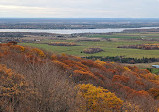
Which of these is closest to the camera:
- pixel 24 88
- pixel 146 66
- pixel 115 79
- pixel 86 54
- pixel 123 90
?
pixel 24 88

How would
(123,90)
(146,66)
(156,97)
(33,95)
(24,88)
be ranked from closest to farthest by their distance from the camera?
(33,95) → (24,88) → (123,90) → (156,97) → (146,66)

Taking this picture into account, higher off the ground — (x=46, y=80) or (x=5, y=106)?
(x=46, y=80)

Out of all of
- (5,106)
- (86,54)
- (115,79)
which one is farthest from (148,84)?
(86,54)

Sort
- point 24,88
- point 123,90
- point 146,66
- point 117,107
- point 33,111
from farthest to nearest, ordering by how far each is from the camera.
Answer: point 146,66 < point 123,90 < point 117,107 < point 24,88 < point 33,111

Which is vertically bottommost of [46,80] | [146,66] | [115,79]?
[146,66]

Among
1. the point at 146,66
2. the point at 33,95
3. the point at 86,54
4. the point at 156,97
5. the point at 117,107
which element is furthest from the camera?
the point at 86,54

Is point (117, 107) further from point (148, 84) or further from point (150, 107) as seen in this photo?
point (148, 84)

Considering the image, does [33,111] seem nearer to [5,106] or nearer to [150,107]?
Answer: [5,106]

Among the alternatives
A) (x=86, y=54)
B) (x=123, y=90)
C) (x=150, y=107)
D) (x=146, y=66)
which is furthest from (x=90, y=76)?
(x=86, y=54)

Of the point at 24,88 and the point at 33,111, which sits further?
the point at 24,88
